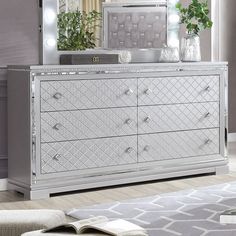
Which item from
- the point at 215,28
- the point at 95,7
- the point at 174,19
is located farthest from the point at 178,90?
the point at 215,28

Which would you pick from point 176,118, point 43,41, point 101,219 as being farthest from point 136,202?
point 101,219

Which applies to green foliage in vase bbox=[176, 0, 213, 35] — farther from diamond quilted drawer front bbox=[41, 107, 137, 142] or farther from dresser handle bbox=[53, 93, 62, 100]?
dresser handle bbox=[53, 93, 62, 100]

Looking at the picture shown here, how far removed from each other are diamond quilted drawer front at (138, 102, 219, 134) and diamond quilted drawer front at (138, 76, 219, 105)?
0.16 feet

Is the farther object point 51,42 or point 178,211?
point 51,42

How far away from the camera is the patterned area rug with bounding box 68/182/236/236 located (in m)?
4.02

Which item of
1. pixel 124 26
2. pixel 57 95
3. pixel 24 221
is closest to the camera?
pixel 24 221

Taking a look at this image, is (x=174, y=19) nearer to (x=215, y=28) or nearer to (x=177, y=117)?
(x=177, y=117)

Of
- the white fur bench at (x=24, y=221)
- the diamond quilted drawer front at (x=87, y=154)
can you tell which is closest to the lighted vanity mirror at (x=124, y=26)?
the diamond quilted drawer front at (x=87, y=154)

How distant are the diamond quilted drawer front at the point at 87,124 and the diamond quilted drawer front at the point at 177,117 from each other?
4.1 inches

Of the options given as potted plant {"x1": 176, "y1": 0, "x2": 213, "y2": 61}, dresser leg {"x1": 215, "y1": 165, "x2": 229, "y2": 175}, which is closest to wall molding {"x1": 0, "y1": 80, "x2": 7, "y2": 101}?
potted plant {"x1": 176, "y1": 0, "x2": 213, "y2": 61}

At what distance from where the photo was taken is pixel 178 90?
5570 millimetres

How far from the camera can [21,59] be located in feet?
17.4

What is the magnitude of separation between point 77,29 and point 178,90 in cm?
96

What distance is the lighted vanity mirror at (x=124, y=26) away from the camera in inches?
207
